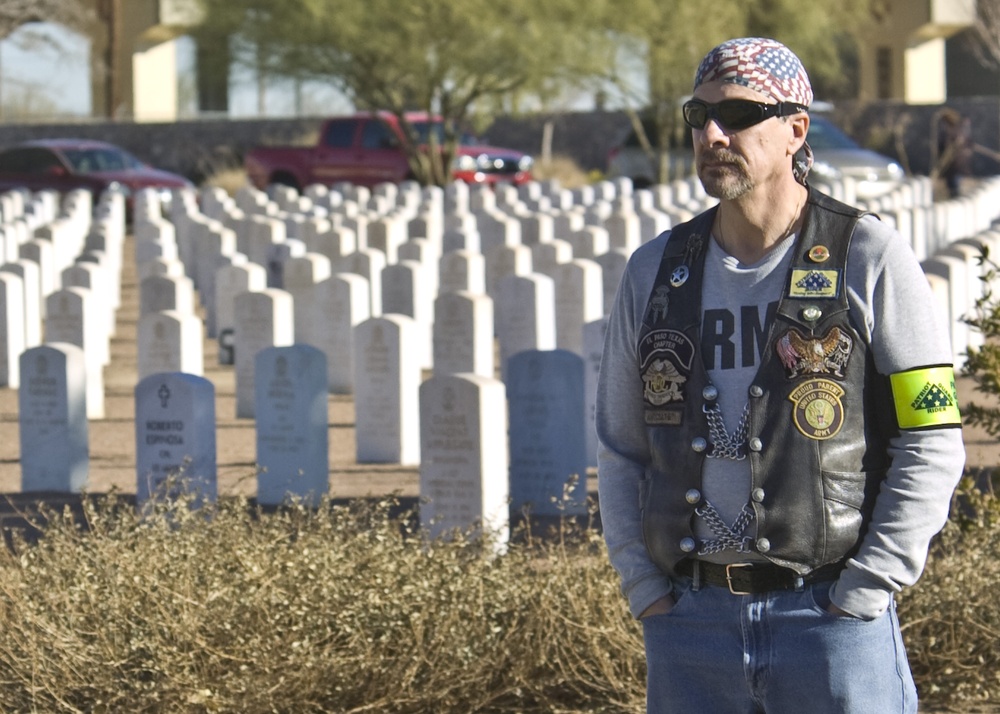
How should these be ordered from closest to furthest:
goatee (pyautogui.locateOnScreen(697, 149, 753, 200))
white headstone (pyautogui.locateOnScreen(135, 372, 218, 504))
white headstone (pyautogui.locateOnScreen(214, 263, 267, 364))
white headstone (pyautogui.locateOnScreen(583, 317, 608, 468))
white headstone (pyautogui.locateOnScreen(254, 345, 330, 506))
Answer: goatee (pyautogui.locateOnScreen(697, 149, 753, 200)) < white headstone (pyautogui.locateOnScreen(135, 372, 218, 504)) < white headstone (pyautogui.locateOnScreen(254, 345, 330, 506)) < white headstone (pyautogui.locateOnScreen(583, 317, 608, 468)) < white headstone (pyautogui.locateOnScreen(214, 263, 267, 364))

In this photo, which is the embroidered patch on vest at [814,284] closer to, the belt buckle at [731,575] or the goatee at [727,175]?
the goatee at [727,175]

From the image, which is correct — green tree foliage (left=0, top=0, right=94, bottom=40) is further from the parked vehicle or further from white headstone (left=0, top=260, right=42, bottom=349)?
white headstone (left=0, top=260, right=42, bottom=349)

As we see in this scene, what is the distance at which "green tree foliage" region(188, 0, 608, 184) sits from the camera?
93.7 ft

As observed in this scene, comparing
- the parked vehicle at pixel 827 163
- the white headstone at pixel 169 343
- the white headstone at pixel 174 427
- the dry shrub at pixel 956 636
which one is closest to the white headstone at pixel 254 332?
the white headstone at pixel 169 343

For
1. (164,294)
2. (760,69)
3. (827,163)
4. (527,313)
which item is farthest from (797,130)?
(827,163)

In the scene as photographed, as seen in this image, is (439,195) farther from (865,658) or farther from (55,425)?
(865,658)

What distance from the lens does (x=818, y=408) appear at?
110 inches

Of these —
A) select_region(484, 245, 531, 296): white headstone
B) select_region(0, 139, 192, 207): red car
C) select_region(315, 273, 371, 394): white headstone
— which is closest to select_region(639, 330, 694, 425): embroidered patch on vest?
select_region(315, 273, 371, 394): white headstone

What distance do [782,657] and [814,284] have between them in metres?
0.63

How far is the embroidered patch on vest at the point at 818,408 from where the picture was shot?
2.79m

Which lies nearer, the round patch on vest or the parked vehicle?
the round patch on vest

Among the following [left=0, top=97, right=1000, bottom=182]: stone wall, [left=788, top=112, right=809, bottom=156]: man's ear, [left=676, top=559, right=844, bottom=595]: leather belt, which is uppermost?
[left=0, top=97, right=1000, bottom=182]: stone wall

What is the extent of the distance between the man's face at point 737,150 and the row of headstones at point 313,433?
398cm

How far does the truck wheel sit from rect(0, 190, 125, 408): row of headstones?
11.1m
